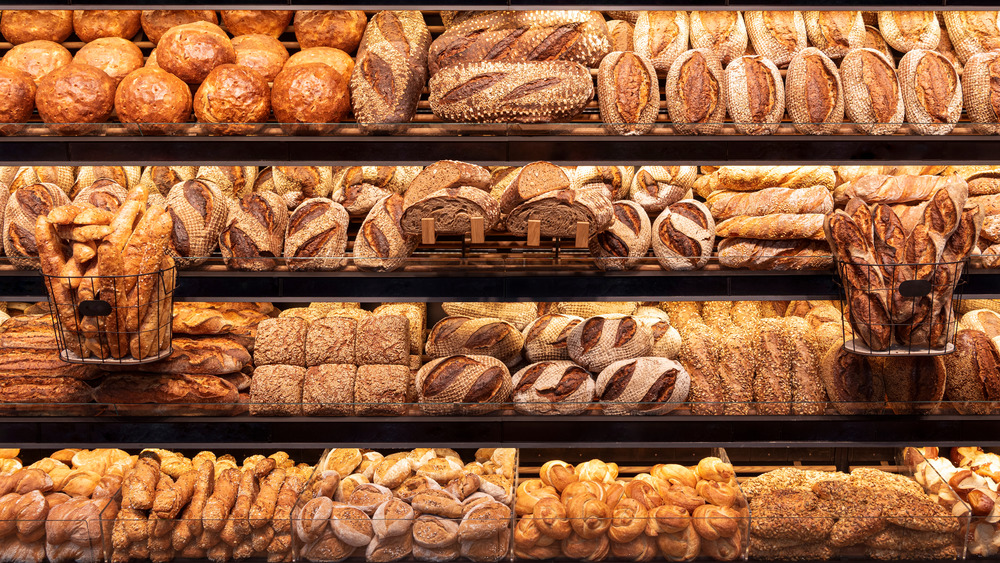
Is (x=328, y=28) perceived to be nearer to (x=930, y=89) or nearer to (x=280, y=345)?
(x=280, y=345)

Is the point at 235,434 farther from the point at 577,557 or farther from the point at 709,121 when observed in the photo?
the point at 709,121

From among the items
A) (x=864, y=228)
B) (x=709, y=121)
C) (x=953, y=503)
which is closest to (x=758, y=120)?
(x=709, y=121)

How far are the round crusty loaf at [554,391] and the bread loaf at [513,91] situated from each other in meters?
0.91

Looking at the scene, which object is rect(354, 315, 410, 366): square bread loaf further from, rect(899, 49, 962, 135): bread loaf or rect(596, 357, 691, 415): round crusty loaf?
rect(899, 49, 962, 135): bread loaf

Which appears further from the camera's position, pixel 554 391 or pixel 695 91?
pixel 695 91

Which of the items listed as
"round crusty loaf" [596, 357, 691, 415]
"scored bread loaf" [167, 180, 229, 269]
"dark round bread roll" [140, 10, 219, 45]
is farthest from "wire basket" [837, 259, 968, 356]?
"dark round bread roll" [140, 10, 219, 45]

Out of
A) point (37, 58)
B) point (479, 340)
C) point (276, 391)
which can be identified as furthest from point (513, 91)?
point (37, 58)

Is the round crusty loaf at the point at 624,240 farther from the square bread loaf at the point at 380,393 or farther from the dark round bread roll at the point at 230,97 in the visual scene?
the dark round bread roll at the point at 230,97

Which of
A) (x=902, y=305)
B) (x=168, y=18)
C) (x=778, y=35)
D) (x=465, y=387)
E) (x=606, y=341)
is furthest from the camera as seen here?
(x=168, y=18)

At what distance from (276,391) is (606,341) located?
1.17 meters

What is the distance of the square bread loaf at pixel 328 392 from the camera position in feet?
7.70

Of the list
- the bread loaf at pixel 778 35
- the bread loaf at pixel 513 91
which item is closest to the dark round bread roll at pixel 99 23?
the bread loaf at pixel 513 91

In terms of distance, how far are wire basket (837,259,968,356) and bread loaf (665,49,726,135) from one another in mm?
717

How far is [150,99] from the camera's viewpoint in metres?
2.47
